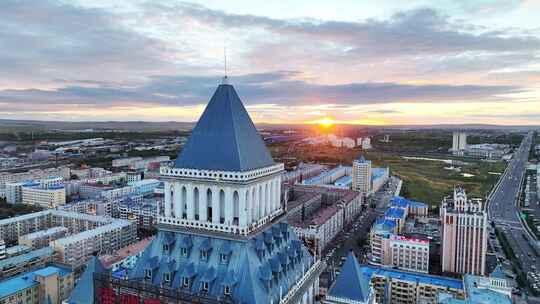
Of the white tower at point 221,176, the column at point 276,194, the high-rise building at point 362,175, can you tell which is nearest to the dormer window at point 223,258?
the white tower at point 221,176

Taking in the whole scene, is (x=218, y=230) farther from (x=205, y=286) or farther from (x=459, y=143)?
(x=459, y=143)

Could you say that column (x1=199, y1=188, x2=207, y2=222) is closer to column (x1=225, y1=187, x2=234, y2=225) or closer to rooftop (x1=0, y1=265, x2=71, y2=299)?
column (x1=225, y1=187, x2=234, y2=225)

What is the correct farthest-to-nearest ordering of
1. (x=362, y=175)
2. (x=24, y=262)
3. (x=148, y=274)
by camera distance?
(x=362, y=175), (x=24, y=262), (x=148, y=274)

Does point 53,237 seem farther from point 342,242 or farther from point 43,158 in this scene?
point 43,158

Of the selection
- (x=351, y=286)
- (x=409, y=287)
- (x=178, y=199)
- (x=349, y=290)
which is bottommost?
(x=409, y=287)

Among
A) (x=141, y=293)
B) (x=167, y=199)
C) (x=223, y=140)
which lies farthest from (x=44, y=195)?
(x=223, y=140)

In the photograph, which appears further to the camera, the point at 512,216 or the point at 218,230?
the point at 512,216

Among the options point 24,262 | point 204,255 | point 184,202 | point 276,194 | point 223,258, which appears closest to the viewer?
point 223,258
